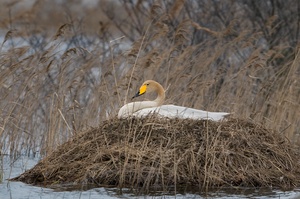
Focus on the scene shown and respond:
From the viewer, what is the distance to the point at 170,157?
332 inches

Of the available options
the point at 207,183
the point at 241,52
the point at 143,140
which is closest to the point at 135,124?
the point at 143,140

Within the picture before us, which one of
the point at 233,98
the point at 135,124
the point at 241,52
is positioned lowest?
the point at 135,124

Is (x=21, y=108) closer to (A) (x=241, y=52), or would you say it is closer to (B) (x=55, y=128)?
(B) (x=55, y=128)

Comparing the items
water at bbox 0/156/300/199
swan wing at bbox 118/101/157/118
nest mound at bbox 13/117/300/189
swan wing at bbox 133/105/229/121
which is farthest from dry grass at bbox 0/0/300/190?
water at bbox 0/156/300/199

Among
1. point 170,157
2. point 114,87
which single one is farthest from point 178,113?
point 114,87

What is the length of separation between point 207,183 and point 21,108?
3147 millimetres

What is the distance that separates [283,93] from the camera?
11602mm

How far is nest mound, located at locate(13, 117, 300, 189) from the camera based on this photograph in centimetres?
829

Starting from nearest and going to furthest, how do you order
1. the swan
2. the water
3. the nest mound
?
the water < the nest mound < the swan

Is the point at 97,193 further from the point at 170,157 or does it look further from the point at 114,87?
the point at 114,87

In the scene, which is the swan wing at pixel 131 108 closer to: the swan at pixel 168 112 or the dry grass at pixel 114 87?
the swan at pixel 168 112

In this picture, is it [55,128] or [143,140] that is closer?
[143,140]

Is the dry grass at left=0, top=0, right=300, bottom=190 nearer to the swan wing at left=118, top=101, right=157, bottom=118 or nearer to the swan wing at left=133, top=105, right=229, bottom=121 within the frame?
the swan wing at left=118, top=101, right=157, bottom=118

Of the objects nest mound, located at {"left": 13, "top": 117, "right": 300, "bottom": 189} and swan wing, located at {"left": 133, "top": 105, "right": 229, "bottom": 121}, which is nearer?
nest mound, located at {"left": 13, "top": 117, "right": 300, "bottom": 189}
